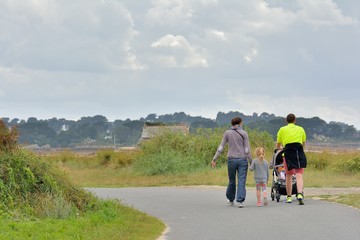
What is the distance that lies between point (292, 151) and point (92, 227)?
262 inches

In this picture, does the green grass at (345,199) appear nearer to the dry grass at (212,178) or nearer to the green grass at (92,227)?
the green grass at (92,227)

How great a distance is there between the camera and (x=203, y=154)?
148 feet

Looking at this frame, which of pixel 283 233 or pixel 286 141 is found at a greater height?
pixel 286 141

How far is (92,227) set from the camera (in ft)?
51.1

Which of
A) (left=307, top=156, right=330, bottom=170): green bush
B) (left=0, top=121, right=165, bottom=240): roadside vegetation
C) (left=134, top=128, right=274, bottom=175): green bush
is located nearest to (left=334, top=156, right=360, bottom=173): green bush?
(left=307, top=156, right=330, bottom=170): green bush

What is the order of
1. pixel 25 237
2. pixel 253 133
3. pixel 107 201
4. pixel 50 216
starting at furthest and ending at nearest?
1. pixel 253 133
2. pixel 107 201
3. pixel 50 216
4. pixel 25 237

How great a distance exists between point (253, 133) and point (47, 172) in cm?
3212

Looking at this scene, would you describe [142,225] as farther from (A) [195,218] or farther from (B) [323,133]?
(B) [323,133]

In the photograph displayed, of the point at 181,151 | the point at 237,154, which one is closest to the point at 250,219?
the point at 237,154

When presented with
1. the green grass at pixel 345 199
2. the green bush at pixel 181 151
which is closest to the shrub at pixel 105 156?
the green bush at pixel 181 151

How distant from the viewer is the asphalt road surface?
47.9 feet

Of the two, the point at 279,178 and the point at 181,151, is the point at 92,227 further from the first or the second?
the point at 181,151

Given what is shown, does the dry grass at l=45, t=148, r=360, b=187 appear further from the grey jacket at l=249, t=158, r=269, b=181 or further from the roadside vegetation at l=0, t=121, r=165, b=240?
the roadside vegetation at l=0, t=121, r=165, b=240

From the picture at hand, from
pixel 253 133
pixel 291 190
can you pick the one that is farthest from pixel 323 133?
pixel 291 190
